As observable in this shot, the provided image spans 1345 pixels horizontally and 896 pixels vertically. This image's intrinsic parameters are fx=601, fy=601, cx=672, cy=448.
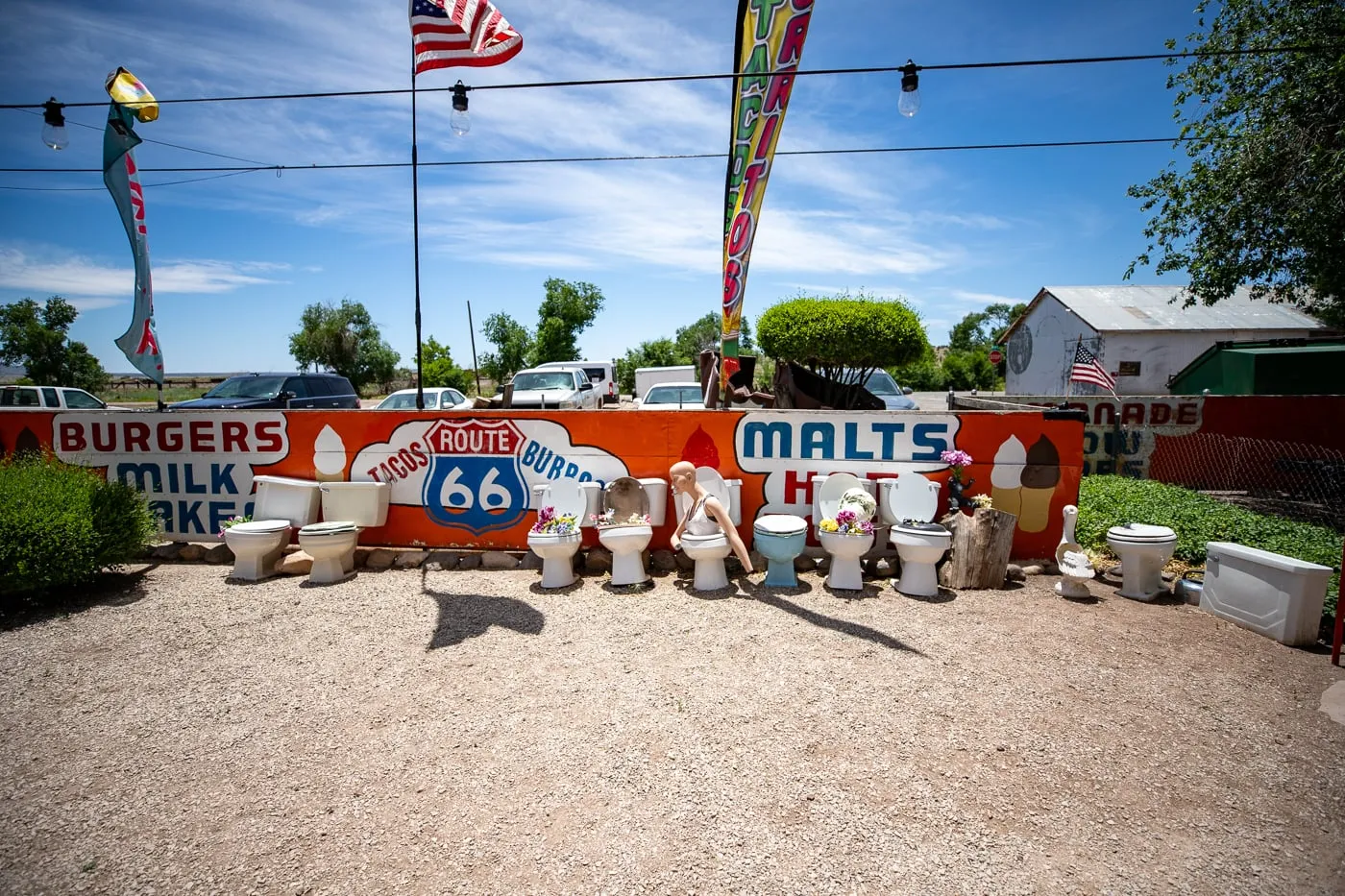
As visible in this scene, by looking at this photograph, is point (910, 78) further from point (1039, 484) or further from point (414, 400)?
point (414, 400)

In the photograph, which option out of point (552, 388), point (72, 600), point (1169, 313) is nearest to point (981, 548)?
point (72, 600)

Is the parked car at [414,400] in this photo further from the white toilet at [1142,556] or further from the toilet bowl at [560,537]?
the white toilet at [1142,556]

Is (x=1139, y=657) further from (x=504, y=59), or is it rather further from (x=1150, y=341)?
(x=1150, y=341)

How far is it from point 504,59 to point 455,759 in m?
6.71

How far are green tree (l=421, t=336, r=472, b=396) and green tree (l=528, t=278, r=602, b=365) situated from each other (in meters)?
4.89

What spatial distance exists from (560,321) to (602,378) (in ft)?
61.0

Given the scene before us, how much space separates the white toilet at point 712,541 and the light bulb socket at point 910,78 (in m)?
4.41

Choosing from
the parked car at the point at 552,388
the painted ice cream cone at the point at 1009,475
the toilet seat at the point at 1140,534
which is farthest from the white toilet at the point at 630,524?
the parked car at the point at 552,388

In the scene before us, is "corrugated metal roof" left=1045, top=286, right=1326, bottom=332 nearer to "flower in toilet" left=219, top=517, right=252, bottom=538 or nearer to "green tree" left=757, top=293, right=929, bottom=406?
"green tree" left=757, top=293, right=929, bottom=406

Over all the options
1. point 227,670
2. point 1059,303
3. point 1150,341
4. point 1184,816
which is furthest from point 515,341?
point 1184,816

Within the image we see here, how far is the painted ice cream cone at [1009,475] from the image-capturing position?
656 cm

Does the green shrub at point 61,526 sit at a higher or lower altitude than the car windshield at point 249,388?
lower

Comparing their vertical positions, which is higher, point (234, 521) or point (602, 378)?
point (602, 378)

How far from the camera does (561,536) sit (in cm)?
597
